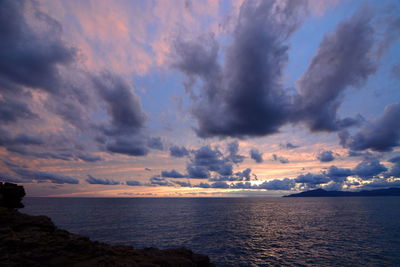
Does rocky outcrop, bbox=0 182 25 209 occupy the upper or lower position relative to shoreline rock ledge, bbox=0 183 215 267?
upper

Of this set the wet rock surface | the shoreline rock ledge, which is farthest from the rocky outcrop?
the shoreline rock ledge

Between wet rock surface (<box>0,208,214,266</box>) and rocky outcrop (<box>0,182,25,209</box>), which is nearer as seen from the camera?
wet rock surface (<box>0,208,214,266</box>)

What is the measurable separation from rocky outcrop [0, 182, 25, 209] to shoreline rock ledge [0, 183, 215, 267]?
18.3 meters

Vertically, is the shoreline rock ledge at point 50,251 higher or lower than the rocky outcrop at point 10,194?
lower

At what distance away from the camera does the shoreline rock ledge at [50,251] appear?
739 inches

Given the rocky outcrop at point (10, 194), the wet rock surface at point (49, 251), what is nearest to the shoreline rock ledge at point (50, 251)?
the wet rock surface at point (49, 251)

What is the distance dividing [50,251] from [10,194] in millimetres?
31750

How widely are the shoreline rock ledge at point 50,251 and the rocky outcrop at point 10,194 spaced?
18331 mm

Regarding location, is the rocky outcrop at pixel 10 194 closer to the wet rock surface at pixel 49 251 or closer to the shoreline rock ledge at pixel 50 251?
the wet rock surface at pixel 49 251

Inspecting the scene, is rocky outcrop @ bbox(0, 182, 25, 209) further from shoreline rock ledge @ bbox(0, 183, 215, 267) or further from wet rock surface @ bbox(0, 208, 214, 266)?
shoreline rock ledge @ bbox(0, 183, 215, 267)

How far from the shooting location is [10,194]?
135 ft

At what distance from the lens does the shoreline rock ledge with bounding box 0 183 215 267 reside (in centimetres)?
1877

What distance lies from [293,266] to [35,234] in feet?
117

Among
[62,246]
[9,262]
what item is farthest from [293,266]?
[9,262]
